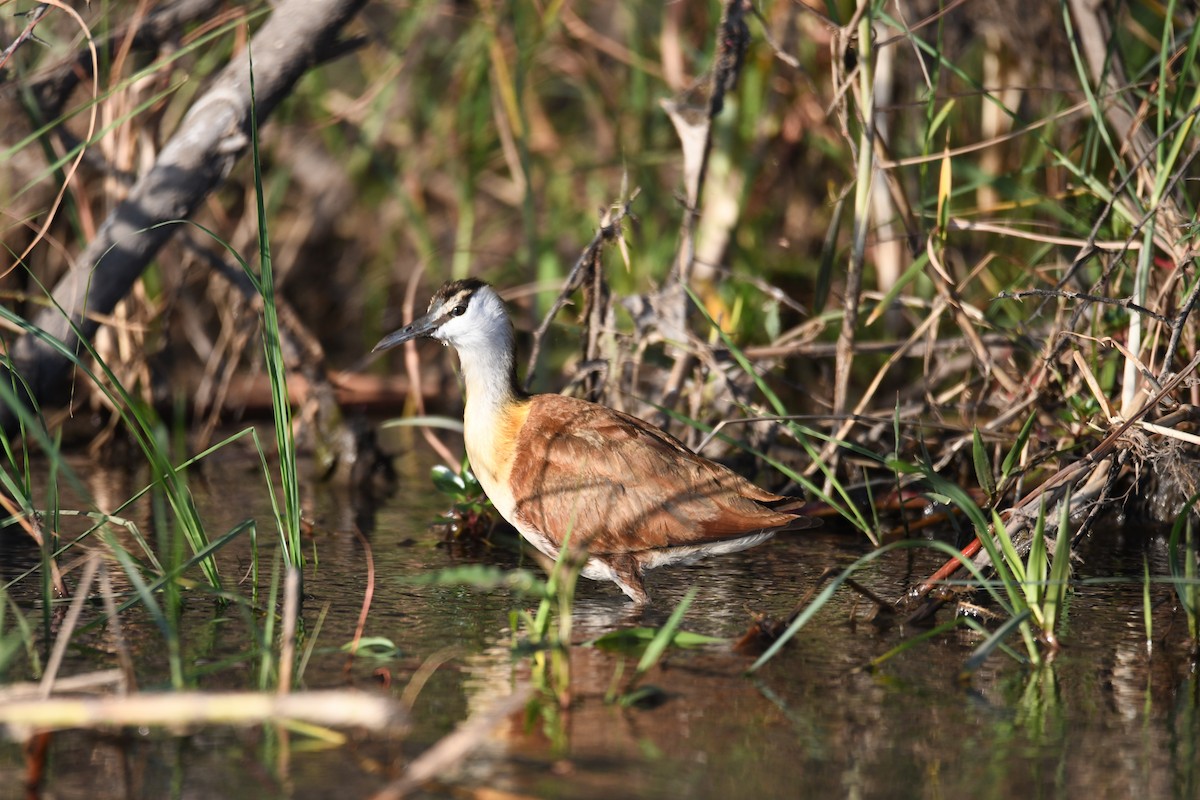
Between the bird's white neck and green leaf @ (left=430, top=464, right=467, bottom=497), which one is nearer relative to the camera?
the bird's white neck

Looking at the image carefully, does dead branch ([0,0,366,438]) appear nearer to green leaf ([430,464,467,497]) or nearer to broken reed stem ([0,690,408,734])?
green leaf ([430,464,467,497])

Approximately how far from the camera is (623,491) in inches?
169

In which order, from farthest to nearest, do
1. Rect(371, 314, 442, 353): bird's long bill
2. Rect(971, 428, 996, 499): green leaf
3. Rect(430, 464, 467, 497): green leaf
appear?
Rect(430, 464, 467, 497): green leaf, Rect(371, 314, 442, 353): bird's long bill, Rect(971, 428, 996, 499): green leaf

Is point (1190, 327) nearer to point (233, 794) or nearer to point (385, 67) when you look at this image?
point (233, 794)

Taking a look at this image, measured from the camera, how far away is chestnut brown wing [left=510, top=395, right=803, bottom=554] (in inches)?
166

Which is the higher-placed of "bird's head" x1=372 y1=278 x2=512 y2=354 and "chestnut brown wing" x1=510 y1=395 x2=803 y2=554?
"bird's head" x1=372 y1=278 x2=512 y2=354

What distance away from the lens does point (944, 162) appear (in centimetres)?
462

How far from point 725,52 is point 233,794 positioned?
336 centimetres

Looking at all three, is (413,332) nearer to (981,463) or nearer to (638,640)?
(638,640)

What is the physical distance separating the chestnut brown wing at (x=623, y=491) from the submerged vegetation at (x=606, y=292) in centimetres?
18

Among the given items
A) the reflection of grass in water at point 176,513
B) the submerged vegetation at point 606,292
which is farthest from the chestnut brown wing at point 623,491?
the reflection of grass in water at point 176,513

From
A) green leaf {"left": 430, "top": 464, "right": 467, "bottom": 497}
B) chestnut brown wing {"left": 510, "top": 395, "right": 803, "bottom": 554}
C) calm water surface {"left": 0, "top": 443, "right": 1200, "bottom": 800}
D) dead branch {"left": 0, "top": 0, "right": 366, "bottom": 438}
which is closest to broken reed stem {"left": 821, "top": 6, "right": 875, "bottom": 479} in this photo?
chestnut brown wing {"left": 510, "top": 395, "right": 803, "bottom": 554}

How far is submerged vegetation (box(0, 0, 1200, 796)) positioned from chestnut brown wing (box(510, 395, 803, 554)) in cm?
18

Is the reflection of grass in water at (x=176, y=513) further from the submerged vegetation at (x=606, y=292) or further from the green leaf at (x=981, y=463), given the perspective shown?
the green leaf at (x=981, y=463)
